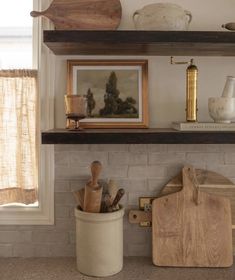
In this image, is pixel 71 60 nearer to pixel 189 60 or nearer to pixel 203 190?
pixel 189 60

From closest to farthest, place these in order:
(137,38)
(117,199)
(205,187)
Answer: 1. (137,38)
2. (117,199)
3. (205,187)

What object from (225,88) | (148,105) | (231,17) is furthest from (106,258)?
(231,17)

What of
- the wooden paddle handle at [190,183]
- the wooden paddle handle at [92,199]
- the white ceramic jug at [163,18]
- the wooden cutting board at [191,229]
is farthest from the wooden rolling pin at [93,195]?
the white ceramic jug at [163,18]

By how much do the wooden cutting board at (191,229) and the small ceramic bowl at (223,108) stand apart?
29 centimetres

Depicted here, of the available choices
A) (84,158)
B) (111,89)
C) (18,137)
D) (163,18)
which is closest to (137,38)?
(163,18)

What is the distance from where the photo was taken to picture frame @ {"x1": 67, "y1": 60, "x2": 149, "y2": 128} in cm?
142

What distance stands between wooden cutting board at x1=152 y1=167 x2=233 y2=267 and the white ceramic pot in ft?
0.62

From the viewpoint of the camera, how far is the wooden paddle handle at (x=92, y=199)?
1261 mm

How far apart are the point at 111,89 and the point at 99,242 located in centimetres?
63

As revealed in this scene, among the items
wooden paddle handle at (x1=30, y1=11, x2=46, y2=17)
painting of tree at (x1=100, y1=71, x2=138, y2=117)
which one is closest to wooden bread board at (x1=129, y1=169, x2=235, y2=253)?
painting of tree at (x1=100, y1=71, x2=138, y2=117)

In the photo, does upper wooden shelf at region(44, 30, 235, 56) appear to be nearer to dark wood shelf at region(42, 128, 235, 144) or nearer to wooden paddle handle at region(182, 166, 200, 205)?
dark wood shelf at region(42, 128, 235, 144)

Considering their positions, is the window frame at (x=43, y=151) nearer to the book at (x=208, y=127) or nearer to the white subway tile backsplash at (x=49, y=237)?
the white subway tile backsplash at (x=49, y=237)

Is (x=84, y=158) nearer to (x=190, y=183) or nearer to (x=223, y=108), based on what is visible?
(x=190, y=183)

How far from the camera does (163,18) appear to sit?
4.05 feet
